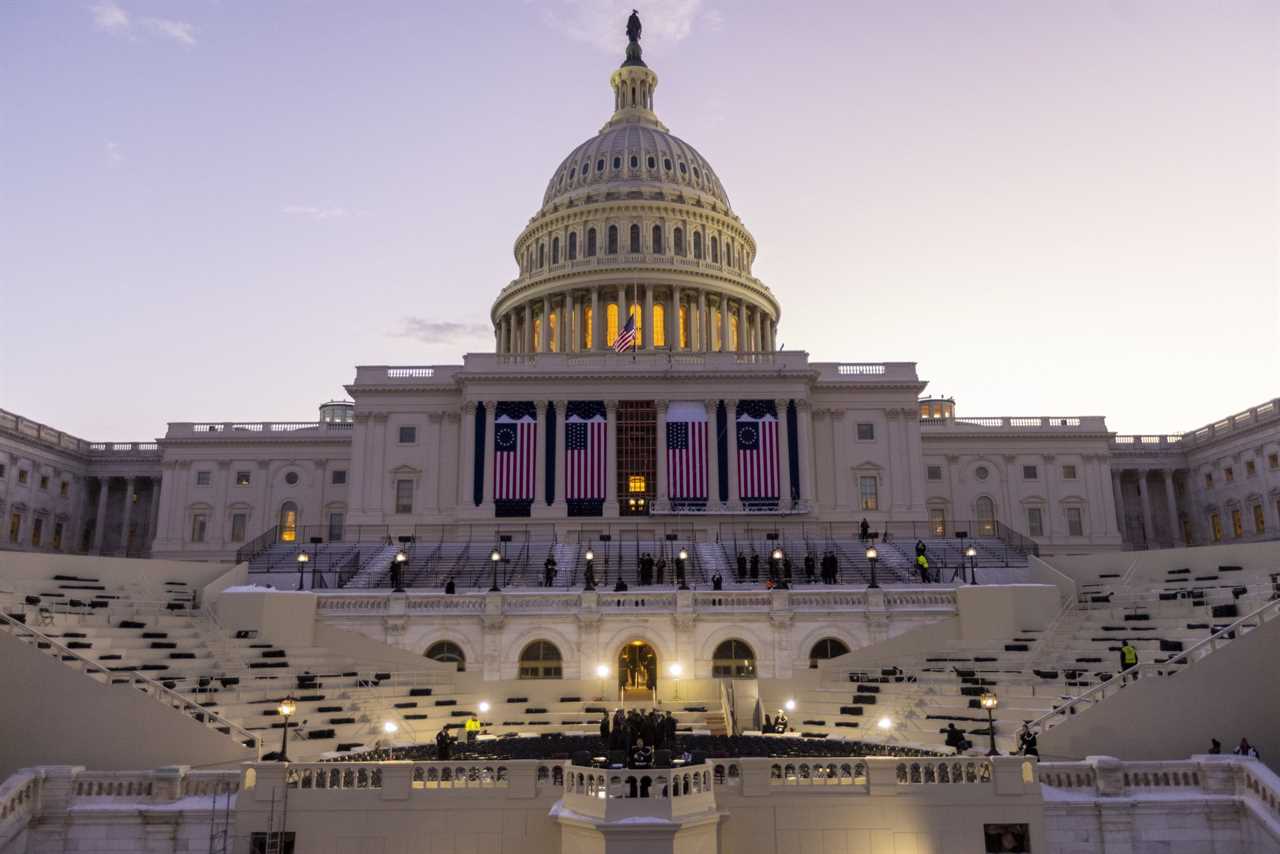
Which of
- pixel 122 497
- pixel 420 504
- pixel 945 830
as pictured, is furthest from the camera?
pixel 122 497

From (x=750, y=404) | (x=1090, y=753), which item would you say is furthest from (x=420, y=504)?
(x=1090, y=753)

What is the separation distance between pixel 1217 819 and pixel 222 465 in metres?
79.5

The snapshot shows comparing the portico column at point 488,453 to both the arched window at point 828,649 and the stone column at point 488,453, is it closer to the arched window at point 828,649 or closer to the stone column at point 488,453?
the stone column at point 488,453

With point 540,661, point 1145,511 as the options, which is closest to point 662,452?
point 540,661

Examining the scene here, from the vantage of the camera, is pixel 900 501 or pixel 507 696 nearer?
pixel 507 696

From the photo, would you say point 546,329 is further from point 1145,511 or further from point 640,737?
point 640,737

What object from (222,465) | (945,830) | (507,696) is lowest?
(945,830)

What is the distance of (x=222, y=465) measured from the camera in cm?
8475

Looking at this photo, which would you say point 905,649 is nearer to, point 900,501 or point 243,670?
point 243,670

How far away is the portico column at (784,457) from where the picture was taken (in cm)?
6788

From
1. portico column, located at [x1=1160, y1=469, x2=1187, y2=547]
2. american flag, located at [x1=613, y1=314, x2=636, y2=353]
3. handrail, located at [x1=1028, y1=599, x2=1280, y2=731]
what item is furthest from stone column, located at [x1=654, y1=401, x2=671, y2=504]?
portico column, located at [x1=1160, y1=469, x2=1187, y2=547]

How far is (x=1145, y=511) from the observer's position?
89.0 metres

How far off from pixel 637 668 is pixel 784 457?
30300 mm

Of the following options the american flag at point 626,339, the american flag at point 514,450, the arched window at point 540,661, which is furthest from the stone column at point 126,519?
the arched window at point 540,661
